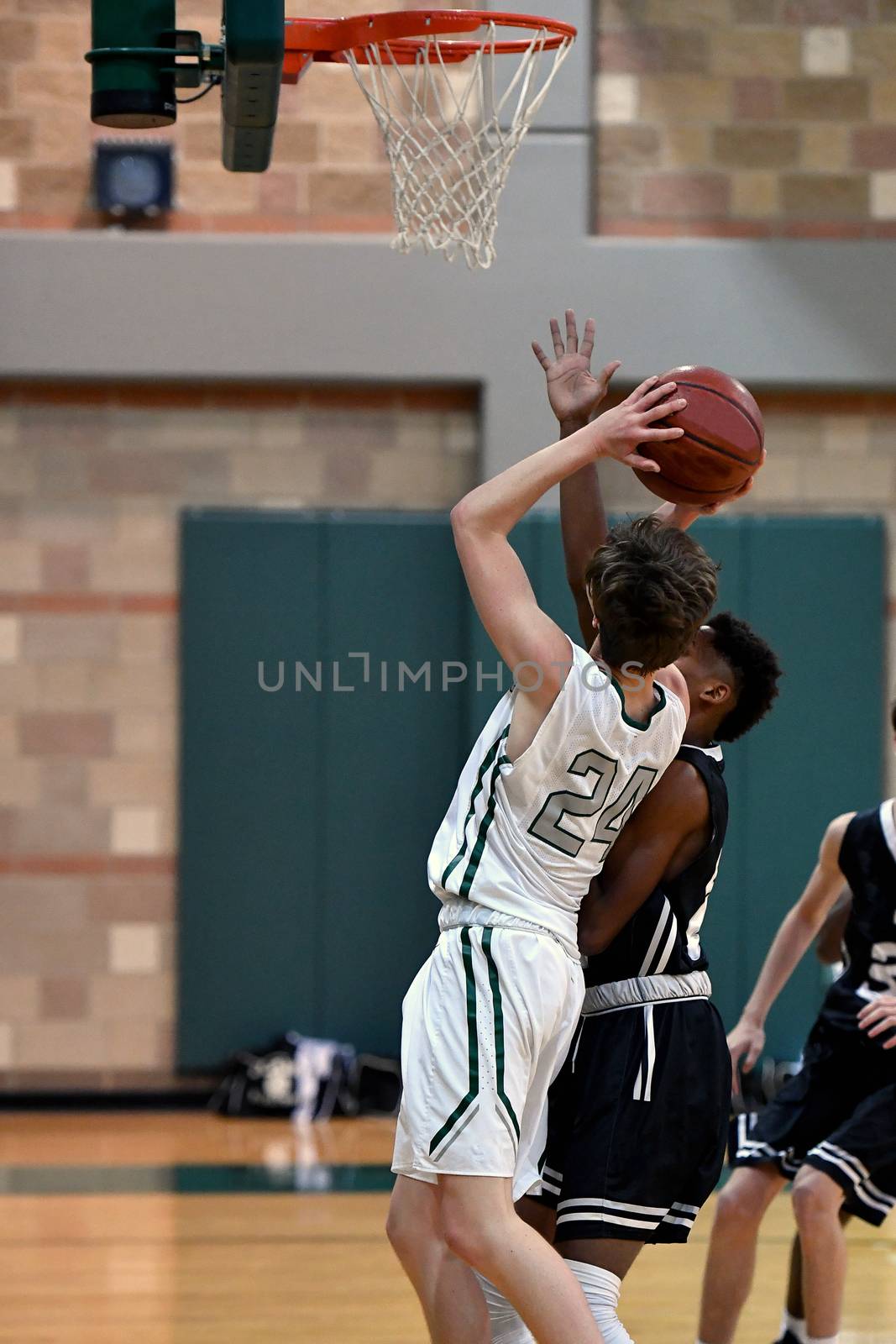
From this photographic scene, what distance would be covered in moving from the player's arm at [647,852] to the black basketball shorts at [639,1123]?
0.64ft

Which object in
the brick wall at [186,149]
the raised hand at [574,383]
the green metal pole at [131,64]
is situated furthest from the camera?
the brick wall at [186,149]

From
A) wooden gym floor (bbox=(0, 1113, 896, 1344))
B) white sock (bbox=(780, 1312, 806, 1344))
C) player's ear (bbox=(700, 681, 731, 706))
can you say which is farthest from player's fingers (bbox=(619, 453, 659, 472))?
wooden gym floor (bbox=(0, 1113, 896, 1344))

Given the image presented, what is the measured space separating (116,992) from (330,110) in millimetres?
3920

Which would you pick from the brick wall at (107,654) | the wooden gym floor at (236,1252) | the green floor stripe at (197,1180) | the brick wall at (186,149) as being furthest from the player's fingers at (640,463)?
the brick wall at (186,149)

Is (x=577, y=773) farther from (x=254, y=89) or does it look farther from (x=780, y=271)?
(x=780, y=271)

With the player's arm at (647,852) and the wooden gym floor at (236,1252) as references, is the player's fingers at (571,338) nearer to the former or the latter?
the player's arm at (647,852)

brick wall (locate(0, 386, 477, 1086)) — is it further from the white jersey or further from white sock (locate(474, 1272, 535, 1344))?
the white jersey

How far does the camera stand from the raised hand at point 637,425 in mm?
2736

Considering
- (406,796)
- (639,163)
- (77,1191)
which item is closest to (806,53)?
(639,163)

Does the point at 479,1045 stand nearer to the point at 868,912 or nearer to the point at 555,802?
the point at 555,802

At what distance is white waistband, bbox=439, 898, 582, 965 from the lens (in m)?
2.73

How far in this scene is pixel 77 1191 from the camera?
5.49 meters

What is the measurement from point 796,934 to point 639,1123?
1.07 metres

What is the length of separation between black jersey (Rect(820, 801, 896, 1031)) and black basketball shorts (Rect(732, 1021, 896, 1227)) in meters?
0.08
